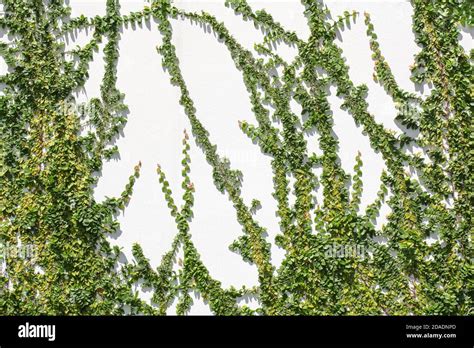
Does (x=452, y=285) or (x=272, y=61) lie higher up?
(x=272, y=61)

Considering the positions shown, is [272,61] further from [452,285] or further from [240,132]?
[452,285]

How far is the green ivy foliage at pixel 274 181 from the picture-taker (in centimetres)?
468

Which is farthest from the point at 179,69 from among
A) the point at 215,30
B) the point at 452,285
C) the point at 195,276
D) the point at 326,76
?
the point at 452,285

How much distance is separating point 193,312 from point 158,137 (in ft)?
5.04

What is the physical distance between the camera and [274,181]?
4809 millimetres

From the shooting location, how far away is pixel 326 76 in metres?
4.87

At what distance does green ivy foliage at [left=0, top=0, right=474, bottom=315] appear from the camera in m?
4.68

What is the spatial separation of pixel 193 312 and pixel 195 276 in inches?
12.1

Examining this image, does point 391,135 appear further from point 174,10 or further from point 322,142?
point 174,10

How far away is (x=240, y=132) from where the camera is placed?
488 centimetres

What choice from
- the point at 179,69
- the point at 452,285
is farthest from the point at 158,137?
the point at 452,285
